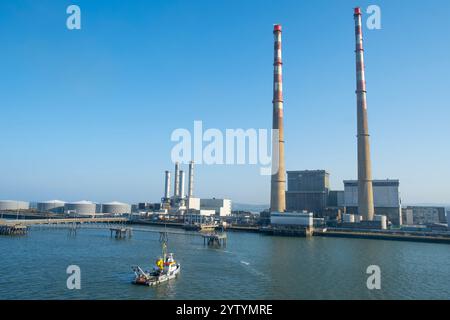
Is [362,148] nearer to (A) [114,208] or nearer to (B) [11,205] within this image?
(A) [114,208]

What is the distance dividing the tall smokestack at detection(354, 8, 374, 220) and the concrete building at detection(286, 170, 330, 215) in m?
15.2

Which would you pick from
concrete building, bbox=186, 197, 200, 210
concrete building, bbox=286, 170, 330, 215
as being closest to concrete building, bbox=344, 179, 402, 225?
concrete building, bbox=286, 170, 330, 215

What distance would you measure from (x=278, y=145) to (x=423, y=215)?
1740 inches

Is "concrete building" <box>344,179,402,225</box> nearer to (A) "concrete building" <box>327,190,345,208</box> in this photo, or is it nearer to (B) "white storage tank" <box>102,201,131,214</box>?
(A) "concrete building" <box>327,190,345,208</box>

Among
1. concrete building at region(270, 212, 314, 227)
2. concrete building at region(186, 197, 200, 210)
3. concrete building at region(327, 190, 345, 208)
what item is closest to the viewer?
concrete building at region(270, 212, 314, 227)

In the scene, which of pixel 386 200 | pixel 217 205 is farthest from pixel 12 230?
pixel 386 200

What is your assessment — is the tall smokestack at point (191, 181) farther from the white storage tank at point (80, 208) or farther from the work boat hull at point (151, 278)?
the work boat hull at point (151, 278)

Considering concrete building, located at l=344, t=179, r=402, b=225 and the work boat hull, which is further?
concrete building, located at l=344, t=179, r=402, b=225

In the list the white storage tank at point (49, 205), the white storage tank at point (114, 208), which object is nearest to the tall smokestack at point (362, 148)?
the white storage tank at point (114, 208)

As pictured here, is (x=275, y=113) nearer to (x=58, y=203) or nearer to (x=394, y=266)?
(x=394, y=266)

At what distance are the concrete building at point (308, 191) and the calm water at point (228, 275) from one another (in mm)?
44396

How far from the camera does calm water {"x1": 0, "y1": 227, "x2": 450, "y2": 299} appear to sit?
20.6 metres

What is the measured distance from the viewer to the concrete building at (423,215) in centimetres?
8350
